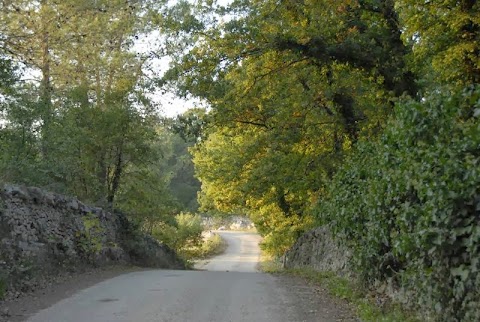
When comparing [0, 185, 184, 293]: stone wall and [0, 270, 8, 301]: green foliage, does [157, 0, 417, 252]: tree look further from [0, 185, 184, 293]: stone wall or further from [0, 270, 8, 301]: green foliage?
[0, 270, 8, 301]: green foliage

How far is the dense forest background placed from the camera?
5.92 meters

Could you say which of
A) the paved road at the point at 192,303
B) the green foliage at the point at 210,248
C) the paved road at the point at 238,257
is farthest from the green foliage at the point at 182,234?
the paved road at the point at 192,303

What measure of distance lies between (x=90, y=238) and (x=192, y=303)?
8054 millimetres

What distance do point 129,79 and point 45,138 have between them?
688 centimetres

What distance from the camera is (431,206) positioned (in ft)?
18.2

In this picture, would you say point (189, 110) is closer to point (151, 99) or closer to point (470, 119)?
point (151, 99)

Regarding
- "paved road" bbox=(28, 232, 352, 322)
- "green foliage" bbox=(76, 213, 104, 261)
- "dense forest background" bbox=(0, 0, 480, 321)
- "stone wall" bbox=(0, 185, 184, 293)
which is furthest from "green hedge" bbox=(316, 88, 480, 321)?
"green foliage" bbox=(76, 213, 104, 261)

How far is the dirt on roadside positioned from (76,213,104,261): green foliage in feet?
2.15

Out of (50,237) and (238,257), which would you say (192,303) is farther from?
(238,257)

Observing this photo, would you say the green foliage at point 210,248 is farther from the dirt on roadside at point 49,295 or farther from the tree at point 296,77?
the dirt on roadside at point 49,295

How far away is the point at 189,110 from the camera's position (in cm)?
2016

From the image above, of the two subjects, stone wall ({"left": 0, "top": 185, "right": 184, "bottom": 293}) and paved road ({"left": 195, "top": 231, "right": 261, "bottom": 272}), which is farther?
paved road ({"left": 195, "top": 231, "right": 261, "bottom": 272})

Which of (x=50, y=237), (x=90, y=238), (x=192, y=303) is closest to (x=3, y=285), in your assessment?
(x=192, y=303)

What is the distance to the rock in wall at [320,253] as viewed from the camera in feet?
42.0
